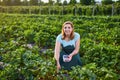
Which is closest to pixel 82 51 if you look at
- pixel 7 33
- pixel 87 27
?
pixel 7 33

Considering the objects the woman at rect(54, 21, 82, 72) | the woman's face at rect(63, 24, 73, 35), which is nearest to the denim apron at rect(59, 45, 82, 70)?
the woman at rect(54, 21, 82, 72)

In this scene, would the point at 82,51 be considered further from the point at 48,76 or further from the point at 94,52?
the point at 48,76

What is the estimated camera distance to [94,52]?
8.20 meters

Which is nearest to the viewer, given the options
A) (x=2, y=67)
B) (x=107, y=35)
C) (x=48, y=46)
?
(x=2, y=67)

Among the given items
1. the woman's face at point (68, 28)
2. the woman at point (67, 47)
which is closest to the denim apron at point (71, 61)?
the woman at point (67, 47)

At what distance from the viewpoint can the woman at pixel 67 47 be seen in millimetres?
6851

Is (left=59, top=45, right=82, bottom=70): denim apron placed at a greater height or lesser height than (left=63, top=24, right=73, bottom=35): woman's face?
lesser

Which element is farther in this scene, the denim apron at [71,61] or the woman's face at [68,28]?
the denim apron at [71,61]

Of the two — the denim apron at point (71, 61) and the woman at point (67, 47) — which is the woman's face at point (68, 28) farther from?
the denim apron at point (71, 61)

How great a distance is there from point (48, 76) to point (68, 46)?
1056 mm

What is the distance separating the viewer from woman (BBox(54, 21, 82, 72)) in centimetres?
685

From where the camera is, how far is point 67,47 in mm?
7059

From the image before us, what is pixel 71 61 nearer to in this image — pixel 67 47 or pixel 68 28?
pixel 67 47

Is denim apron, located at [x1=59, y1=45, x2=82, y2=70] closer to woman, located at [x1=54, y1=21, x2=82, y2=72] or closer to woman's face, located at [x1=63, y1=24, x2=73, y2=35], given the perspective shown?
woman, located at [x1=54, y1=21, x2=82, y2=72]
